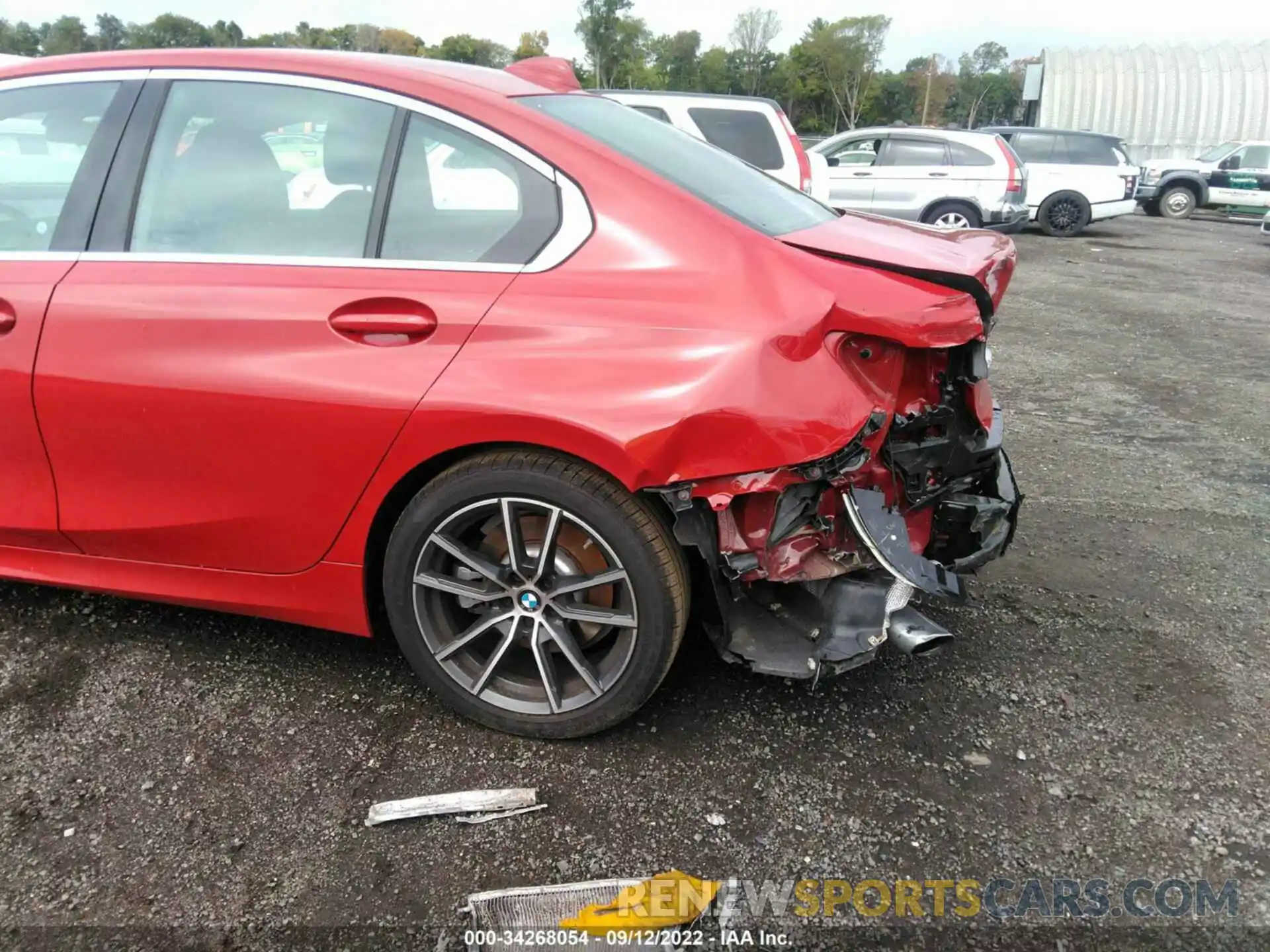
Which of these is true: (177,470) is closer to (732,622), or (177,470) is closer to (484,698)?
(484,698)

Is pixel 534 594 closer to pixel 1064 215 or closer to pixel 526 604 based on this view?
pixel 526 604

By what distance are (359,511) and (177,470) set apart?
54 cm

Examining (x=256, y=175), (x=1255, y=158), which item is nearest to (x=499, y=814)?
(x=256, y=175)

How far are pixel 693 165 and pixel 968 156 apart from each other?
1179 cm

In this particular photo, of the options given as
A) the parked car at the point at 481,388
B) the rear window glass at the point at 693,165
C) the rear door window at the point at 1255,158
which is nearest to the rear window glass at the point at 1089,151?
the rear door window at the point at 1255,158

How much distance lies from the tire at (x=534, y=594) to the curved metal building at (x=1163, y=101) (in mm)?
35997

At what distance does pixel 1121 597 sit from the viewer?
3.24m

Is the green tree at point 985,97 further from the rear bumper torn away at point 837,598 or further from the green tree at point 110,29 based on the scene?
the rear bumper torn away at point 837,598

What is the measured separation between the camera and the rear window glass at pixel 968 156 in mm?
12758

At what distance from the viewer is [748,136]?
800 cm

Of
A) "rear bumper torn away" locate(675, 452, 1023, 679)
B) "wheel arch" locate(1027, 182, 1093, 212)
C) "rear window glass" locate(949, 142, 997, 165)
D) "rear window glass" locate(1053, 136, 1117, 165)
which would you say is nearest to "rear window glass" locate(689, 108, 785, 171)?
"rear window glass" locate(949, 142, 997, 165)

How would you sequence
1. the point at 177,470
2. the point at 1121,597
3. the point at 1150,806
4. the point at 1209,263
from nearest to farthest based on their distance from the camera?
the point at 1150,806 → the point at 177,470 → the point at 1121,597 → the point at 1209,263

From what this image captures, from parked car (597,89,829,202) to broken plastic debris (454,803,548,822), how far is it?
266 inches

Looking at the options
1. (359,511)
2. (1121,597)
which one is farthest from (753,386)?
(1121,597)
